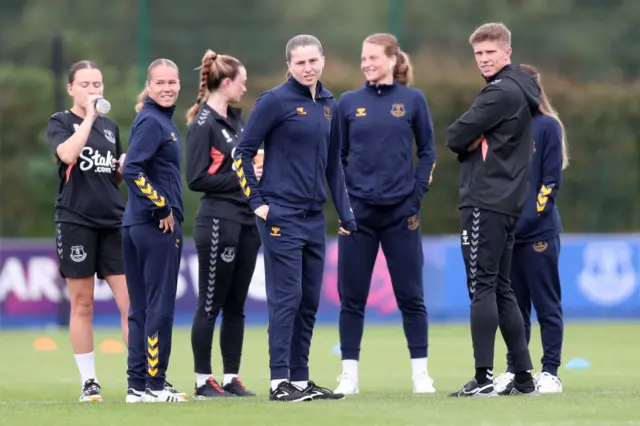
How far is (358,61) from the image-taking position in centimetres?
1975

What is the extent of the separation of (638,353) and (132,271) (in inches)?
228

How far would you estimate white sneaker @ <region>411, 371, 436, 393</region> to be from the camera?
904 cm

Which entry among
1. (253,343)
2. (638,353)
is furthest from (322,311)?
(638,353)

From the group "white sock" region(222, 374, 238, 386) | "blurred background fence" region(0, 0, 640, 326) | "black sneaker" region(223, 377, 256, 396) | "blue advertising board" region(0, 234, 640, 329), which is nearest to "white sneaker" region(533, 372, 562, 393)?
"black sneaker" region(223, 377, 256, 396)

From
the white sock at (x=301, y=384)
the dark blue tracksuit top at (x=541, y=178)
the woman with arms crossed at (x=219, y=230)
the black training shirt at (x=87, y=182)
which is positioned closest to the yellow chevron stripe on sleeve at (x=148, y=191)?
the black training shirt at (x=87, y=182)

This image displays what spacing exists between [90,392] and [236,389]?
3.27 ft

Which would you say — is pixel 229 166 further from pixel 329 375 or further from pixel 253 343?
pixel 253 343

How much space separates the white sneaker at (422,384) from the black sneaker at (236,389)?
1082 millimetres

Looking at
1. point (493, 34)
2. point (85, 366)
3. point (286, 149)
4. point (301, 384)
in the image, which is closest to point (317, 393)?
point (301, 384)

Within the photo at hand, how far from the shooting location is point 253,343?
1408 cm

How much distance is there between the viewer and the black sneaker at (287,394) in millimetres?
8102

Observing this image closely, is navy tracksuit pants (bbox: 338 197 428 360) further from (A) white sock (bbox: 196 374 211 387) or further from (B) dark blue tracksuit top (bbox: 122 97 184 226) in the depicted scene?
(B) dark blue tracksuit top (bbox: 122 97 184 226)

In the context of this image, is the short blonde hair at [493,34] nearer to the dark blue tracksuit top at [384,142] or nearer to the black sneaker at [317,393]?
the dark blue tracksuit top at [384,142]

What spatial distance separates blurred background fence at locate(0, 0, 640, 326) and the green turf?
3.78 m
